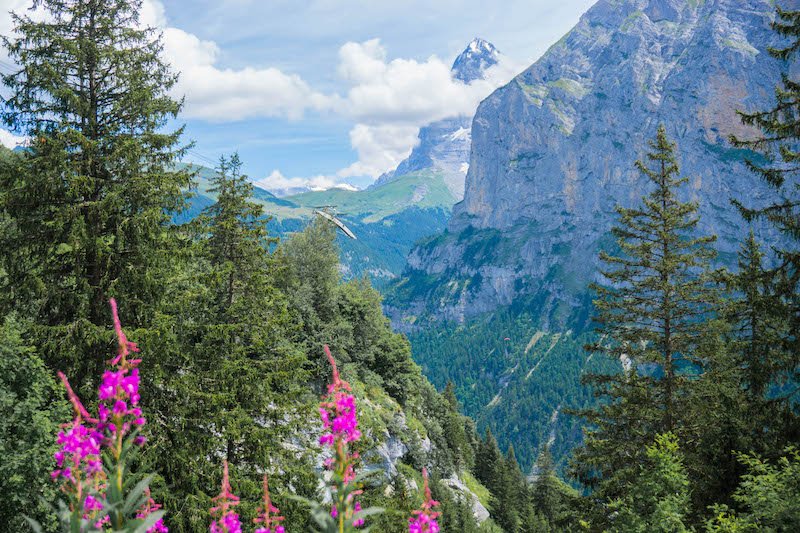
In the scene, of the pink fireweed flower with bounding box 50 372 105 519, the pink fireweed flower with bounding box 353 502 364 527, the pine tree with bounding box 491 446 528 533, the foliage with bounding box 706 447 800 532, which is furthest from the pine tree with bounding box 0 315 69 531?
the pine tree with bounding box 491 446 528 533

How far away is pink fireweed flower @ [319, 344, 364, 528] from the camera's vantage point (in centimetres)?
438

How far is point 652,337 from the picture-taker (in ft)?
60.5

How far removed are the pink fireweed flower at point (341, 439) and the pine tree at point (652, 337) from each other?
50.6ft

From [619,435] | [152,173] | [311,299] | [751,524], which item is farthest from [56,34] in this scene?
[311,299]

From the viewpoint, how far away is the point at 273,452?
1653 cm

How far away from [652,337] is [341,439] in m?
16.9

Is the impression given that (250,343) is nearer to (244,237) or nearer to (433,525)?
(244,237)

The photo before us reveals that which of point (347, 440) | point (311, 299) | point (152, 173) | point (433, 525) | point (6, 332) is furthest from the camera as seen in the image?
point (311, 299)

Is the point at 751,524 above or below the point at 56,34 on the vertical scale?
below

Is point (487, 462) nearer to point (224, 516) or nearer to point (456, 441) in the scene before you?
point (456, 441)

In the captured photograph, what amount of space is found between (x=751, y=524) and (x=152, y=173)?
1634cm

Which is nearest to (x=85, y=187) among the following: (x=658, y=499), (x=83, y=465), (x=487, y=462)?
(x=83, y=465)

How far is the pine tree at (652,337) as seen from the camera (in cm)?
1806

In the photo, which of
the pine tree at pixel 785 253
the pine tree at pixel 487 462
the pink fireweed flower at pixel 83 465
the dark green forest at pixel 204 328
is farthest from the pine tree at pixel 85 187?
the pine tree at pixel 487 462
